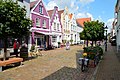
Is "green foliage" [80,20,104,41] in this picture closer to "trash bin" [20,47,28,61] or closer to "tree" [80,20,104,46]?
"tree" [80,20,104,46]

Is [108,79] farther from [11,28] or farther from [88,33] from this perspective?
[88,33]

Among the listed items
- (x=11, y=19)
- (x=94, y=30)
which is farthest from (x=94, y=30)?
(x=11, y=19)

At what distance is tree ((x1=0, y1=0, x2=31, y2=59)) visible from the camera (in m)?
11.7

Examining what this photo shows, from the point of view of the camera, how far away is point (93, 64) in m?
12.4

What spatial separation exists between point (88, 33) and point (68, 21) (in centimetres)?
2464

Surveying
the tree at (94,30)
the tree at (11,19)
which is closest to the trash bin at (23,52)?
the tree at (11,19)

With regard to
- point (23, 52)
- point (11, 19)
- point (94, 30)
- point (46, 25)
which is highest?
point (46, 25)

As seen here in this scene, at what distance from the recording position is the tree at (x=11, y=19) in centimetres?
1172

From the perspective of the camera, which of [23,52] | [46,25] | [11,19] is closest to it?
[11,19]

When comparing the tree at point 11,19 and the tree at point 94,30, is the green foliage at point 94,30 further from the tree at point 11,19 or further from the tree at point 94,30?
the tree at point 11,19

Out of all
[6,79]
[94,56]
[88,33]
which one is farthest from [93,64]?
[88,33]

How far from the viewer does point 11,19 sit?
11852mm

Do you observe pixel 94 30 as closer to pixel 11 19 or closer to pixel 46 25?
pixel 11 19

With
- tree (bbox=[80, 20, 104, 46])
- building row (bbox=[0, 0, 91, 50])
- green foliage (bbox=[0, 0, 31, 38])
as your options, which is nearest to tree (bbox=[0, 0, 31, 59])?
green foliage (bbox=[0, 0, 31, 38])
